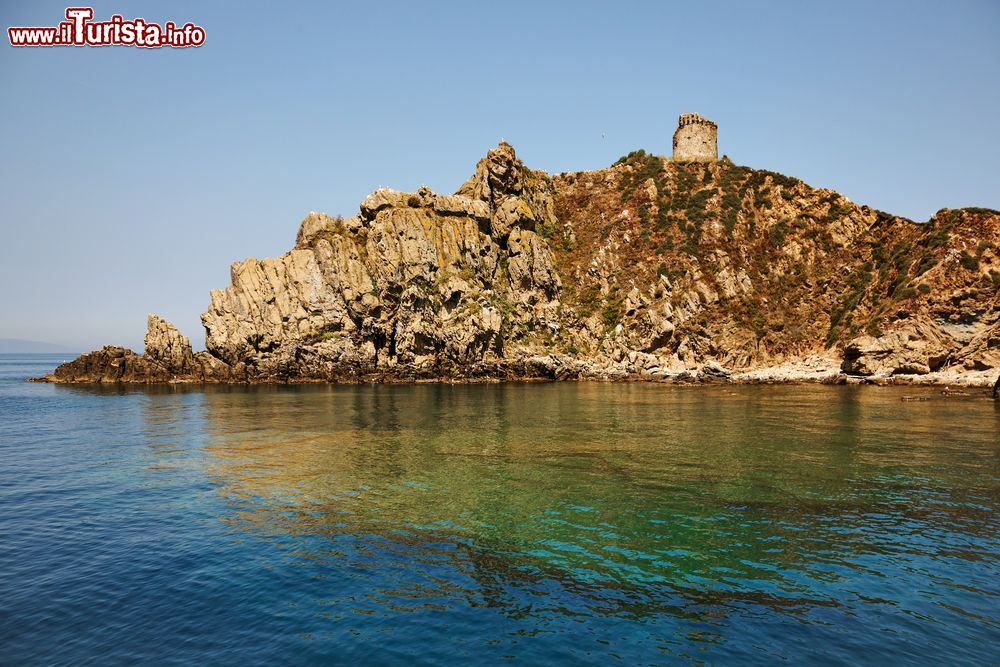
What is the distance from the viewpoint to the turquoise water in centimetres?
1386

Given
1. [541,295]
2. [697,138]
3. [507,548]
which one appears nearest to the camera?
[507,548]

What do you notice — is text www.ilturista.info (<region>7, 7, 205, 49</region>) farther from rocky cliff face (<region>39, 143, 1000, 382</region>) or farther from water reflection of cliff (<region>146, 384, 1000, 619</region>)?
rocky cliff face (<region>39, 143, 1000, 382</region>)

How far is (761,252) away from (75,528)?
412 feet

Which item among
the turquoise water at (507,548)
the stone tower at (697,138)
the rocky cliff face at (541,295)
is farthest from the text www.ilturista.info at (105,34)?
the stone tower at (697,138)

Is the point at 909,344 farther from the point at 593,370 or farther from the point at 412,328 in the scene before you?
the point at 412,328

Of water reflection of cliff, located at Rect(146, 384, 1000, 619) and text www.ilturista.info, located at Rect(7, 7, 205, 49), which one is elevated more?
text www.ilturista.info, located at Rect(7, 7, 205, 49)

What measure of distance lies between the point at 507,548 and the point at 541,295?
323 feet

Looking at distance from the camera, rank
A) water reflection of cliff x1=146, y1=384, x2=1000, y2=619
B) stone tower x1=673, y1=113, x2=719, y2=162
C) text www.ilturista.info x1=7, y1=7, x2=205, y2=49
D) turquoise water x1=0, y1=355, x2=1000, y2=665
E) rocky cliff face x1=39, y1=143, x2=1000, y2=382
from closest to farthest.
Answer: turquoise water x1=0, y1=355, x2=1000, y2=665, water reflection of cliff x1=146, y1=384, x2=1000, y2=619, text www.ilturista.info x1=7, y1=7, x2=205, y2=49, rocky cliff face x1=39, y1=143, x2=1000, y2=382, stone tower x1=673, y1=113, x2=719, y2=162

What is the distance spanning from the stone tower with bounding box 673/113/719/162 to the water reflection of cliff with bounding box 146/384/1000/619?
101 m

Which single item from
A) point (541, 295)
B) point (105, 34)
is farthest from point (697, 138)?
point (105, 34)

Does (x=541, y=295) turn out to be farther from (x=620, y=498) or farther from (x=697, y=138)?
(x=620, y=498)

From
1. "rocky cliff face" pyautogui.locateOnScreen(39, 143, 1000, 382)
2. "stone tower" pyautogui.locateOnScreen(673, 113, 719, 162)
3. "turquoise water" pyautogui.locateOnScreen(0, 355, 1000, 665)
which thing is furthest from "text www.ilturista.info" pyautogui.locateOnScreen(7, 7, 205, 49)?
"stone tower" pyautogui.locateOnScreen(673, 113, 719, 162)

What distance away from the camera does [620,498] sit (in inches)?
1041

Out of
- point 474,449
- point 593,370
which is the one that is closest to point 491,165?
point 593,370
